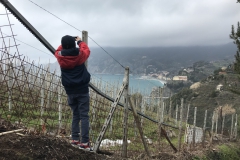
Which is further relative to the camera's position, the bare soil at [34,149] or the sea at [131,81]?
the sea at [131,81]

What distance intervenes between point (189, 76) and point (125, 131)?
57361mm

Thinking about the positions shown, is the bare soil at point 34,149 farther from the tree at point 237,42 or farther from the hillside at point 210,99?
the hillside at point 210,99

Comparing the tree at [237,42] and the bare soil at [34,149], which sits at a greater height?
the tree at [237,42]

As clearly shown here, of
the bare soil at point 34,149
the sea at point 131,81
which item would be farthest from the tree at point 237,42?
the bare soil at point 34,149

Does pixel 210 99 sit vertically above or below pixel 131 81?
below

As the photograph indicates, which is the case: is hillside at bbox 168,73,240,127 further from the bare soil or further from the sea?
the bare soil

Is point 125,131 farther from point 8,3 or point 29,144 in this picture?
point 8,3

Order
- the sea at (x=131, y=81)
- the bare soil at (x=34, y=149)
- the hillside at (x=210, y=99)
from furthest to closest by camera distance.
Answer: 1. the hillside at (x=210, y=99)
2. the sea at (x=131, y=81)
3. the bare soil at (x=34, y=149)

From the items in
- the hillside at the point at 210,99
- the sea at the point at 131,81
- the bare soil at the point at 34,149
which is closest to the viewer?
the bare soil at the point at 34,149

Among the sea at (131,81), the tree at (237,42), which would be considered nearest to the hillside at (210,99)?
the sea at (131,81)

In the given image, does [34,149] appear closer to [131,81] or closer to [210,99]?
[131,81]

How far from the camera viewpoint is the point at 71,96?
3492 mm

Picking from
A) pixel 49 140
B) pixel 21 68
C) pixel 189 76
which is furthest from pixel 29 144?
pixel 189 76

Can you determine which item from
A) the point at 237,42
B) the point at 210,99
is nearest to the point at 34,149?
the point at 237,42
